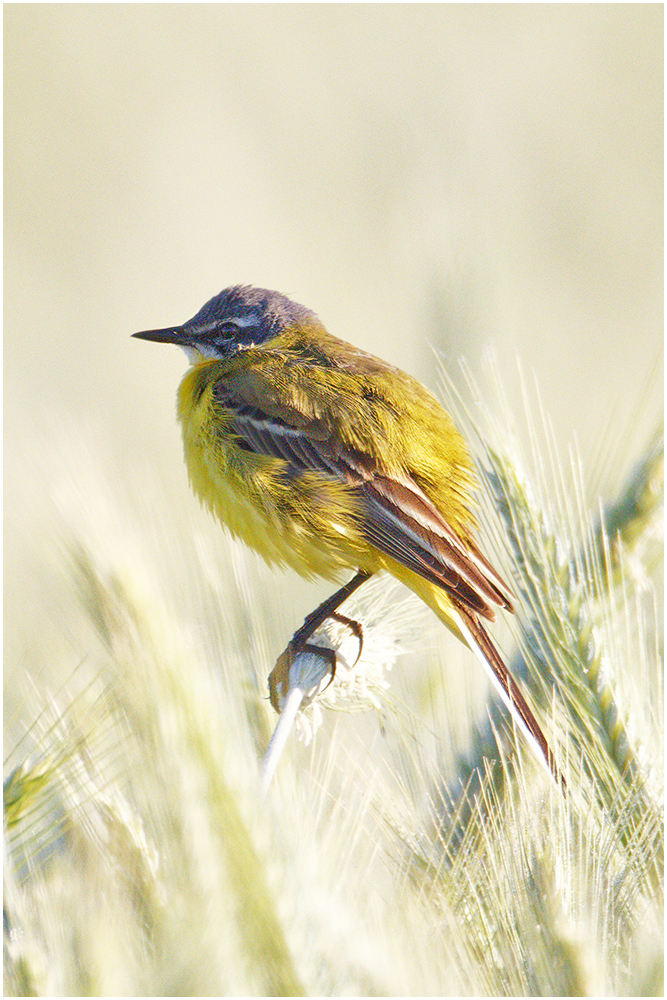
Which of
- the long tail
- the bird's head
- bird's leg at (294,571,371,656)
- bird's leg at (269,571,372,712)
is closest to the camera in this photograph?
the long tail

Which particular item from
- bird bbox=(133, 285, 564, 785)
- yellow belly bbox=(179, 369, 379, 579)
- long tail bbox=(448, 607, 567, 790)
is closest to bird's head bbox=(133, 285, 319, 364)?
bird bbox=(133, 285, 564, 785)

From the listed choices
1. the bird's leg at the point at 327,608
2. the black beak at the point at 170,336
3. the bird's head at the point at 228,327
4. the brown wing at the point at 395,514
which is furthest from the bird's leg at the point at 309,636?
the black beak at the point at 170,336

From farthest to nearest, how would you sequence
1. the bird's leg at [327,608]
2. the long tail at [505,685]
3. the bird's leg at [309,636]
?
the bird's leg at [327,608]
the bird's leg at [309,636]
the long tail at [505,685]

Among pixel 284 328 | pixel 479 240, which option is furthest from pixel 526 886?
pixel 284 328

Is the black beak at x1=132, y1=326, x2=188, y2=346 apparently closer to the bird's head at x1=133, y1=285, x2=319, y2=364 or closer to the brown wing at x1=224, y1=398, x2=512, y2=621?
the bird's head at x1=133, y1=285, x2=319, y2=364

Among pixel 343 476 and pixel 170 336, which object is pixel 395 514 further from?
pixel 170 336

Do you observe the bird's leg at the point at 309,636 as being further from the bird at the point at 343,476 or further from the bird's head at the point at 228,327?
the bird's head at the point at 228,327

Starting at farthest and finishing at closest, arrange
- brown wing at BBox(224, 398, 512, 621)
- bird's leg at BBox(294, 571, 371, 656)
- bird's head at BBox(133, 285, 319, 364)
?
bird's head at BBox(133, 285, 319, 364) < bird's leg at BBox(294, 571, 371, 656) < brown wing at BBox(224, 398, 512, 621)
